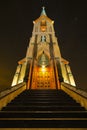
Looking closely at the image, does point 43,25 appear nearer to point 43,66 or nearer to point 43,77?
point 43,66

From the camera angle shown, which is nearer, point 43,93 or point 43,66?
point 43,93

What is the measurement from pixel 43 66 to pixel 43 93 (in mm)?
8161

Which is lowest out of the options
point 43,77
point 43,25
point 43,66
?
point 43,77

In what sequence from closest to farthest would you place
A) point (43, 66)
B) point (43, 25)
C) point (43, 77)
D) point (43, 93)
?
point (43, 93) < point (43, 77) < point (43, 66) < point (43, 25)

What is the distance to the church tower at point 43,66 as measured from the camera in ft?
37.8

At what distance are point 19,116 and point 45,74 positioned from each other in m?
10.6

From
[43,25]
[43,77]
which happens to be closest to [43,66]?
[43,77]

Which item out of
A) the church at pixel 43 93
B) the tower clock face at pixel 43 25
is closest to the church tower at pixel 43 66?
the church at pixel 43 93

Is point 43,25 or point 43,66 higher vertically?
point 43,25

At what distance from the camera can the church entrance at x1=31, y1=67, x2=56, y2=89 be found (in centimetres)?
1250

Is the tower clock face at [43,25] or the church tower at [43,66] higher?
the tower clock face at [43,25]

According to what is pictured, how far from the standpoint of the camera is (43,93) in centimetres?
614

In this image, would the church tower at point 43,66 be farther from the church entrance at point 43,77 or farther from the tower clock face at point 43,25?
the tower clock face at point 43,25

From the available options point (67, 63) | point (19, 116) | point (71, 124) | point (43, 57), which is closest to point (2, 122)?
point (19, 116)
